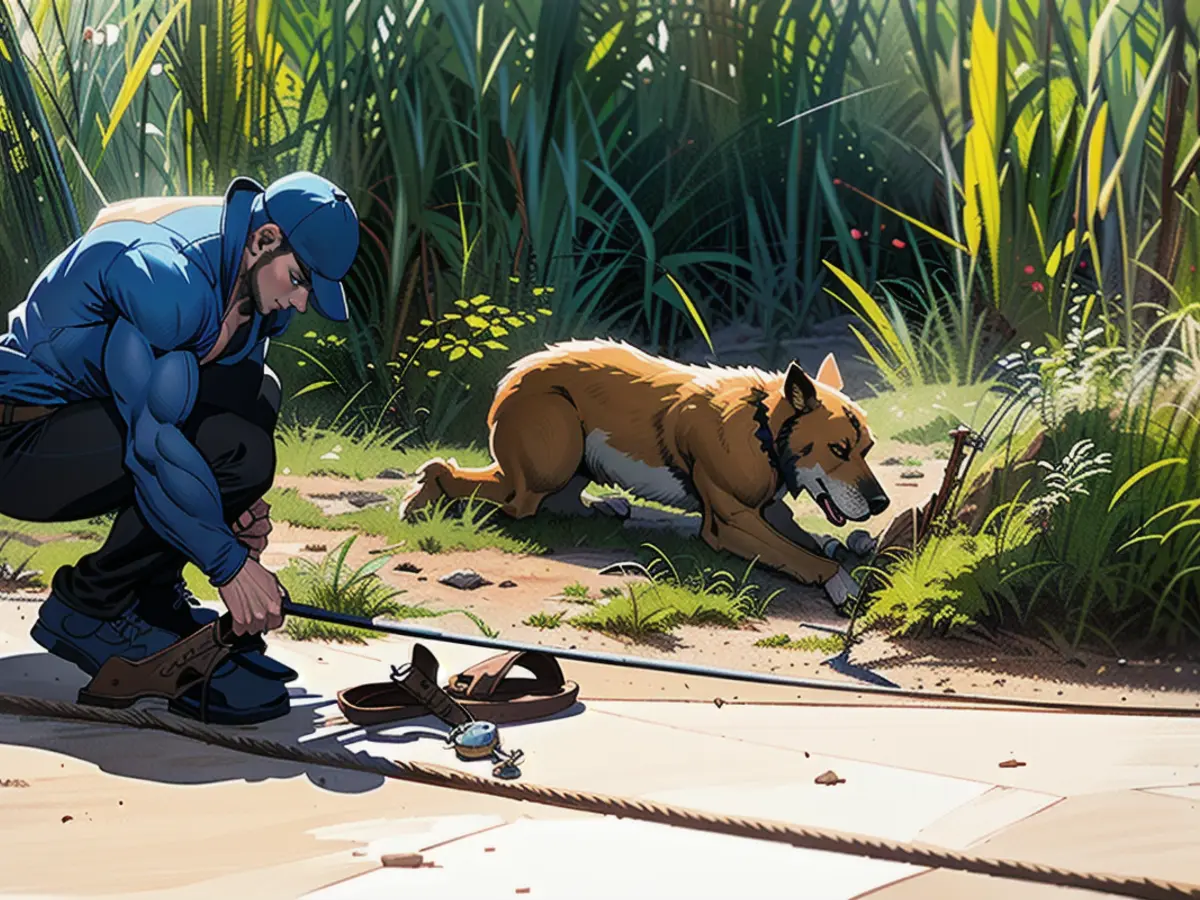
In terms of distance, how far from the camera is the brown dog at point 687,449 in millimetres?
6531

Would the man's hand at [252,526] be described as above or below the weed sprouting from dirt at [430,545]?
above

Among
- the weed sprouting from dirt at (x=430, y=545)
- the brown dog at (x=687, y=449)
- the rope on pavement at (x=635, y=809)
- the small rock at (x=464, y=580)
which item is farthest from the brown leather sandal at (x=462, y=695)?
the weed sprouting from dirt at (x=430, y=545)

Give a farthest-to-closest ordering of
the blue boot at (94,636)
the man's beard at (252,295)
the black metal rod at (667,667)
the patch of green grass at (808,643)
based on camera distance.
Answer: the patch of green grass at (808,643)
the blue boot at (94,636)
the black metal rod at (667,667)
the man's beard at (252,295)

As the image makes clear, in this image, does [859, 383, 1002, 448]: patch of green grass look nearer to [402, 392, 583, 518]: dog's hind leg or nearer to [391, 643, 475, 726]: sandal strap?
[402, 392, 583, 518]: dog's hind leg

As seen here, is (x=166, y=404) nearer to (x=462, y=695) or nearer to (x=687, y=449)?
(x=462, y=695)

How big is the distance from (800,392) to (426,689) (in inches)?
99.2

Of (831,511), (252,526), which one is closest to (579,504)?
(831,511)

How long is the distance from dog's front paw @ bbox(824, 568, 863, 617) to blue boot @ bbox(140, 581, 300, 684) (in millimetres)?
2197

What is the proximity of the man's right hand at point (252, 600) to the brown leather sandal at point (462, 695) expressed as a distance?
39 centimetres

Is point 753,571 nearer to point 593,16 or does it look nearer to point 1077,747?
point 1077,747

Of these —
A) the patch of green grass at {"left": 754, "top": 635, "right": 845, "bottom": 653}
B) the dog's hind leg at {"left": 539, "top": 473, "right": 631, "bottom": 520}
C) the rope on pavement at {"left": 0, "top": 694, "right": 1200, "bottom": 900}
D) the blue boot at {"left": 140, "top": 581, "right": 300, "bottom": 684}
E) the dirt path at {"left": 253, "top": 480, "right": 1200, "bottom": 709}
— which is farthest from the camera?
the dog's hind leg at {"left": 539, "top": 473, "right": 631, "bottom": 520}

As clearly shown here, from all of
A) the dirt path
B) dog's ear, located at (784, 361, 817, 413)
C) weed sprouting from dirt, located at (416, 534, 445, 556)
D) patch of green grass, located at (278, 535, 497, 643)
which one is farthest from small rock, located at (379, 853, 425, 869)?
weed sprouting from dirt, located at (416, 534, 445, 556)

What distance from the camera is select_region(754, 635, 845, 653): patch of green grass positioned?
5781 mm

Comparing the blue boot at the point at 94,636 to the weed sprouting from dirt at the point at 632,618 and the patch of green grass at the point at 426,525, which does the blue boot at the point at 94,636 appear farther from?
the patch of green grass at the point at 426,525
